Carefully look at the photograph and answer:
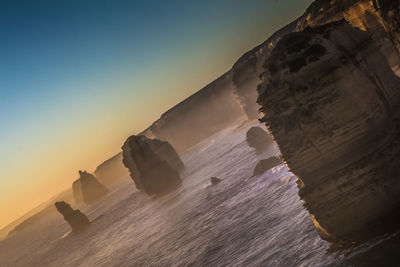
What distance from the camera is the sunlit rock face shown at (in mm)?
7379

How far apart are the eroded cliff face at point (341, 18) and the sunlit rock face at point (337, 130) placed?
112cm

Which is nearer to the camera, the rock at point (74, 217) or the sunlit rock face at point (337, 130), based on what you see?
the sunlit rock face at point (337, 130)

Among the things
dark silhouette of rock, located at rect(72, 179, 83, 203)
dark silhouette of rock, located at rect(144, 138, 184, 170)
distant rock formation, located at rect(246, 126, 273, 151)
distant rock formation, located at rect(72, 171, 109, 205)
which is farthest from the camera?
dark silhouette of rock, located at rect(72, 179, 83, 203)

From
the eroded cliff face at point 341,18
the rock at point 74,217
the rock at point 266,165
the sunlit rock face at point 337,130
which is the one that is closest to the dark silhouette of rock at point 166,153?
the rock at point 74,217

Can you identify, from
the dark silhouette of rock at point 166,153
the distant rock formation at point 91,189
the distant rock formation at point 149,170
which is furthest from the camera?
the distant rock formation at point 91,189

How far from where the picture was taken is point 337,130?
24.9 feet

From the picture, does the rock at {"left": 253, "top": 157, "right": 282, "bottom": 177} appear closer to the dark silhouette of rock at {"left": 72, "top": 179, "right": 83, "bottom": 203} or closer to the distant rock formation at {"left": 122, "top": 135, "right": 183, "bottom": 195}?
the distant rock formation at {"left": 122, "top": 135, "right": 183, "bottom": 195}

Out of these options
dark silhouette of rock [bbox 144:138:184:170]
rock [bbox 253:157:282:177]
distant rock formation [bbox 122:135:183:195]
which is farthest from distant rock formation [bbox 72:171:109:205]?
rock [bbox 253:157:282:177]

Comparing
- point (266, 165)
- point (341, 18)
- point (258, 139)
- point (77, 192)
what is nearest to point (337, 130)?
point (341, 18)

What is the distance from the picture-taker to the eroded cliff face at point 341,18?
26.6ft

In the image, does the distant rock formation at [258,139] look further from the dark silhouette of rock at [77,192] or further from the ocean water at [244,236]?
the dark silhouette of rock at [77,192]

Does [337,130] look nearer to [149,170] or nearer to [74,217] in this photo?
[149,170]

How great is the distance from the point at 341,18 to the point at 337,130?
16008 mm

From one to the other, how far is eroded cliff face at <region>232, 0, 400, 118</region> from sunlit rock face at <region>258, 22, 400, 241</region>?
1.12 m
